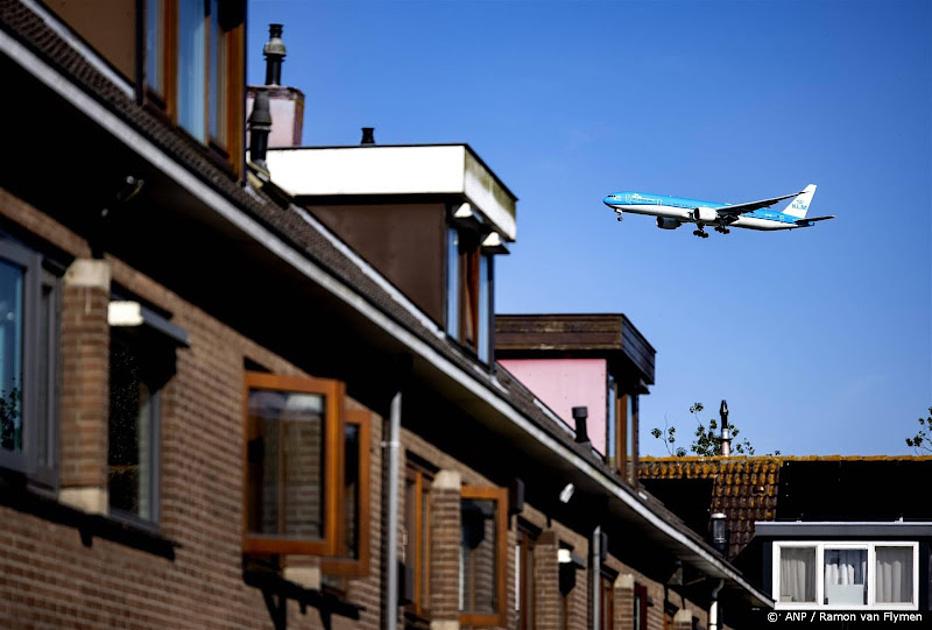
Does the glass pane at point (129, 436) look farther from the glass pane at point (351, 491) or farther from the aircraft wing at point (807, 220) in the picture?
the aircraft wing at point (807, 220)

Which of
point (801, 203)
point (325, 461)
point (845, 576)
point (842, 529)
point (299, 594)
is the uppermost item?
point (801, 203)

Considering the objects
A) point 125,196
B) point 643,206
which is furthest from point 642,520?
point 643,206

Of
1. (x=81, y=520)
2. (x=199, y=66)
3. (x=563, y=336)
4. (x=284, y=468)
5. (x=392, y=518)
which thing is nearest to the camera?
(x=81, y=520)

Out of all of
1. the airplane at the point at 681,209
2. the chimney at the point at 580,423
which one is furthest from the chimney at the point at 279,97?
the airplane at the point at 681,209

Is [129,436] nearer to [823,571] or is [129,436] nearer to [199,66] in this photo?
[199,66]

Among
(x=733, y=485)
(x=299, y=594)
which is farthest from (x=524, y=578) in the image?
(x=733, y=485)

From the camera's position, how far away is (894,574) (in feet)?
180

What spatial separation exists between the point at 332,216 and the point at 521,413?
3114 millimetres

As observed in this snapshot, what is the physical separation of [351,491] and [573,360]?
16672 millimetres

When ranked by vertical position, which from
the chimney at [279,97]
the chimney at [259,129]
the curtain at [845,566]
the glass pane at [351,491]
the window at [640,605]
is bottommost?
the window at [640,605]

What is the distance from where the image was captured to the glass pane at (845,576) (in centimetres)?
5516

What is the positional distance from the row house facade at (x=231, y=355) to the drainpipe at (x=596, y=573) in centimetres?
363

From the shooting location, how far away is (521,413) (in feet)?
83.7

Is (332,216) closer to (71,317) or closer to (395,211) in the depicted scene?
(395,211)
